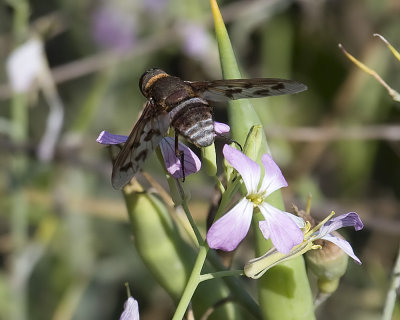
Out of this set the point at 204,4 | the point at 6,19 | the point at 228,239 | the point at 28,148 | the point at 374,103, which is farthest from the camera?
the point at 6,19

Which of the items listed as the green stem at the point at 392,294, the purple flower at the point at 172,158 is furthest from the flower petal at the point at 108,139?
the green stem at the point at 392,294

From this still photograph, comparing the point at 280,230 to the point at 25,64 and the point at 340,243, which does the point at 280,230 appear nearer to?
the point at 340,243

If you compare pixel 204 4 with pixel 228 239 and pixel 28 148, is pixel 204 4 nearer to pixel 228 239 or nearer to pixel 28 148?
pixel 28 148

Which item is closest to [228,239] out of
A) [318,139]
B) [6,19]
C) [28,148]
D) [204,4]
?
[28,148]

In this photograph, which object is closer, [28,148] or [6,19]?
[28,148]

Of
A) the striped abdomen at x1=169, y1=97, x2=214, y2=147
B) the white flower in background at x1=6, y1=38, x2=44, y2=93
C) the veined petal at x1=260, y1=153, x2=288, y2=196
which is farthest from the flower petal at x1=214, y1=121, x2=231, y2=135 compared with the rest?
the white flower in background at x1=6, y1=38, x2=44, y2=93

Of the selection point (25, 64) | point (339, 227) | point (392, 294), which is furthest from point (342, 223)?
point (25, 64)

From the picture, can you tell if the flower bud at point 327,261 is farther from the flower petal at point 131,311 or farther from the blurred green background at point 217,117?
the blurred green background at point 217,117
